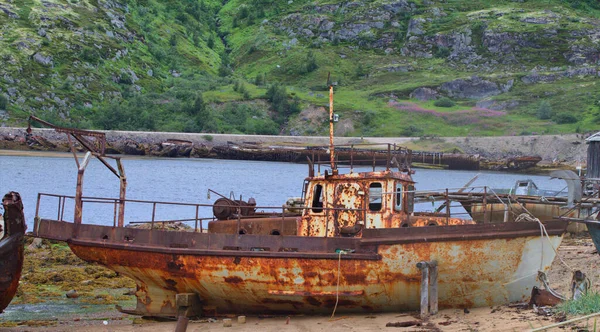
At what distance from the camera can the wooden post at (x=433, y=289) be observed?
1544 cm

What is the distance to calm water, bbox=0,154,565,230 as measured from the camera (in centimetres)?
4472

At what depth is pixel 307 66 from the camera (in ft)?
413

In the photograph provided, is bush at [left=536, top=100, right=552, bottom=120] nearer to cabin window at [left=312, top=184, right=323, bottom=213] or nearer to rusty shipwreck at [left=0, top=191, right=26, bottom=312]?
cabin window at [left=312, top=184, right=323, bottom=213]

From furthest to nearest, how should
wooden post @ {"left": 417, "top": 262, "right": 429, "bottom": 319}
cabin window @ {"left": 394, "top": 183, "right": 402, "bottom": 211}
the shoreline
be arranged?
the shoreline → cabin window @ {"left": 394, "top": 183, "right": 402, "bottom": 211} → wooden post @ {"left": 417, "top": 262, "right": 429, "bottom": 319}

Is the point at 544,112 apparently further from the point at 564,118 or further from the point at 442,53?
the point at 442,53

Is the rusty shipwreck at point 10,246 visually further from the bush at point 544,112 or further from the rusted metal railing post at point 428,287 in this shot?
the bush at point 544,112

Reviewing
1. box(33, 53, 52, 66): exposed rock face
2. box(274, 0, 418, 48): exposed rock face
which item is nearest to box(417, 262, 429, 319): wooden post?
box(33, 53, 52, 66): exposed rock face

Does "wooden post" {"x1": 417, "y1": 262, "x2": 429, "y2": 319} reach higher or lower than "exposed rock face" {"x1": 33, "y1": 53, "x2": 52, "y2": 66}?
lower

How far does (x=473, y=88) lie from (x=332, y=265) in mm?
102815

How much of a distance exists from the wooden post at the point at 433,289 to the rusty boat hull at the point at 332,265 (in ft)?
0.84

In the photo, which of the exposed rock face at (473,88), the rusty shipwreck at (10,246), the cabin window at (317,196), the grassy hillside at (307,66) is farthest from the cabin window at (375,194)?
the exposed rock face at (473,88)

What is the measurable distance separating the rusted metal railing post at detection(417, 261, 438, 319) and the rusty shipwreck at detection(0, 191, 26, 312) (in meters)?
8.00

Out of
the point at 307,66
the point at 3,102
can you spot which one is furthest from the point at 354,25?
the point at 3,102

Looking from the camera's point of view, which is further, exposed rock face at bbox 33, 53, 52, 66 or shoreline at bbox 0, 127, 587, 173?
exposed rock face at bbox 33, 53, 52, 66
